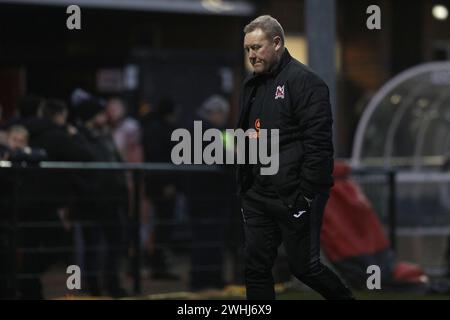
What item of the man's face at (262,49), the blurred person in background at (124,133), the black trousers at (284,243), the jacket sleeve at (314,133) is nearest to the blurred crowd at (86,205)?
the blurred person in background at (124,133)

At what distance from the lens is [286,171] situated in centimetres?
757

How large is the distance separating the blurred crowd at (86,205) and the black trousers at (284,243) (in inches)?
155

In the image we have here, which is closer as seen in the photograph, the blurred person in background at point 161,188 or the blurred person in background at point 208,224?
the blurred person in background at point 208,224

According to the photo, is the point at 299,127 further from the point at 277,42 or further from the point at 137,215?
the point at 137,215

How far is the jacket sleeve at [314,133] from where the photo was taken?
294 inches

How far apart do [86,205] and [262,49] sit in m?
4.89

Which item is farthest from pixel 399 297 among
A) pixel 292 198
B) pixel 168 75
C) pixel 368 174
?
pixel 168 75

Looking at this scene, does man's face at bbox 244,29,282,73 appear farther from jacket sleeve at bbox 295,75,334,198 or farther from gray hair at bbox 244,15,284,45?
jacket sleeve at bbox 295,75,334,198

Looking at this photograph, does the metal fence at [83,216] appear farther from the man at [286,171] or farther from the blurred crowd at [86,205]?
the man at [286,171]

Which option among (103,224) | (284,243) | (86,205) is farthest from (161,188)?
(284,243)

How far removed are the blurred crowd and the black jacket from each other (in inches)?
162

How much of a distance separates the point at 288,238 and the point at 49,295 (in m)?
4.51

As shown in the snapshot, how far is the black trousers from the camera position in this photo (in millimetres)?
7605

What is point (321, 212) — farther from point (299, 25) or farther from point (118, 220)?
point (299, 25)
